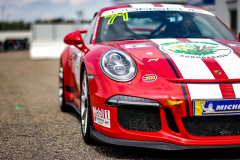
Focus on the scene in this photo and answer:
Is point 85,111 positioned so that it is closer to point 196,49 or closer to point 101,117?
point 101,117

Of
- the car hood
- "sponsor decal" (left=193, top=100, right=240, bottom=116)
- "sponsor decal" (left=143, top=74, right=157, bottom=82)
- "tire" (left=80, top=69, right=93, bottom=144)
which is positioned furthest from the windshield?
"sponsor decal" (left=193, top=100, right=240, bottom=116)

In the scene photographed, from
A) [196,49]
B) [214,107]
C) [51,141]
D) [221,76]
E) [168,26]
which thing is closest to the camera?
[214,107]

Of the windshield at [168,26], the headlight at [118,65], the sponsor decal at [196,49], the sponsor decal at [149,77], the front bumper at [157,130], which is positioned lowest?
the front bumper at [157,130]

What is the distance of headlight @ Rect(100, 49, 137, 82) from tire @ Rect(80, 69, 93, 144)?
33 cm

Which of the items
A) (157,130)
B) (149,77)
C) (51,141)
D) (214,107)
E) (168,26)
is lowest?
(51,141)

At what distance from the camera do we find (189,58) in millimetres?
2609

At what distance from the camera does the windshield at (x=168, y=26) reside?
11.2ft

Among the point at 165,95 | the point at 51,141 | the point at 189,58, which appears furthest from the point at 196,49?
the point at 51,141

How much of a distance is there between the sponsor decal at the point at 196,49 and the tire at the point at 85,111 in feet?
2.47

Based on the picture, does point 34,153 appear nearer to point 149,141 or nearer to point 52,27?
point 149,141

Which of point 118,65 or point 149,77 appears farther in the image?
point 118,65

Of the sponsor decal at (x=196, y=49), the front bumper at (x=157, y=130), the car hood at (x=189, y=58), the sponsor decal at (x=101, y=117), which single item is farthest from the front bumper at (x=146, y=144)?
the sponsor decal at (x=196, y=49)

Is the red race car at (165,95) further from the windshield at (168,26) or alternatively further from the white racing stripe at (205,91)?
the windshield at (168,26)

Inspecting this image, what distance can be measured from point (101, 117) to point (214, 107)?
0.82 metres
